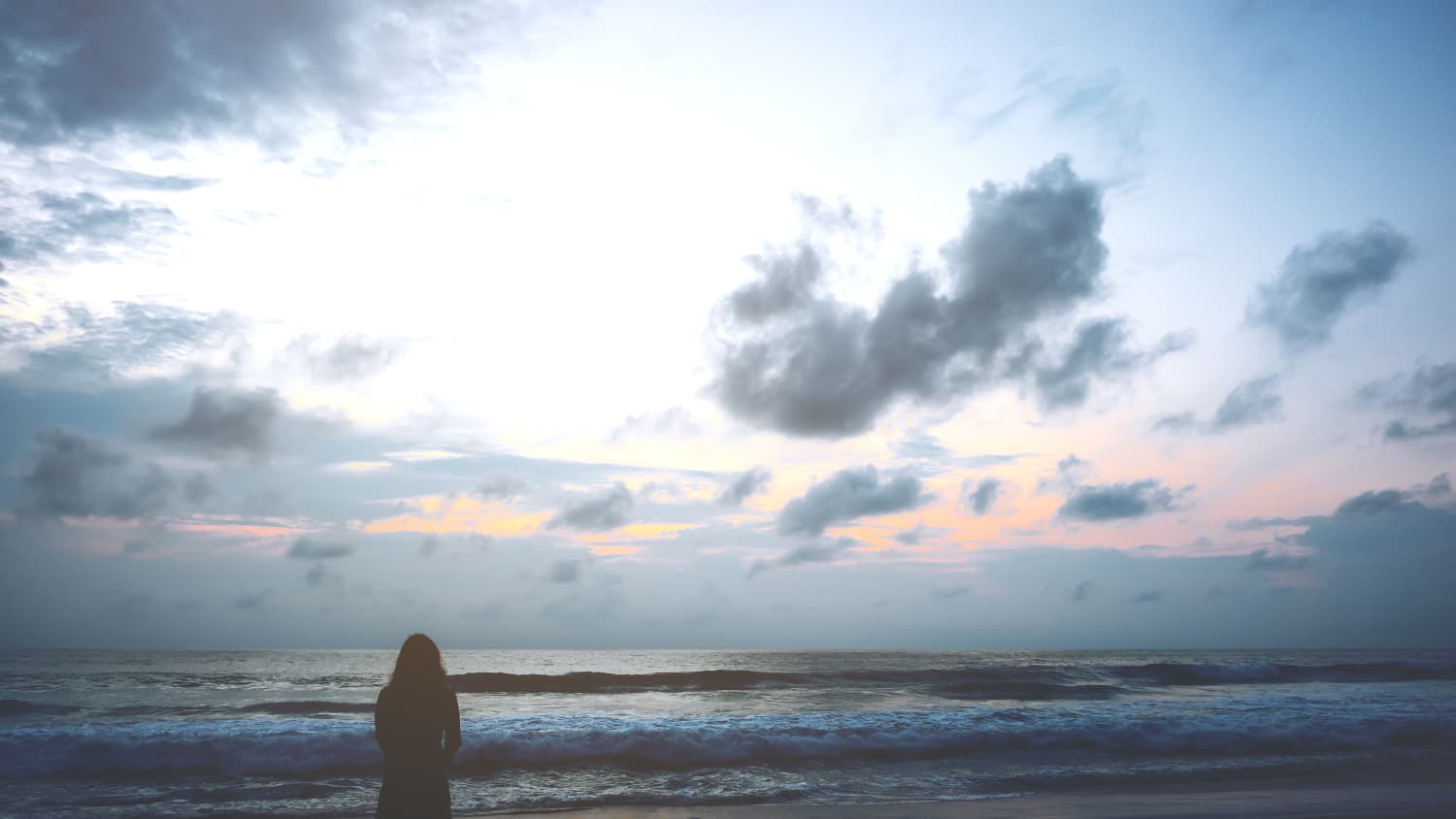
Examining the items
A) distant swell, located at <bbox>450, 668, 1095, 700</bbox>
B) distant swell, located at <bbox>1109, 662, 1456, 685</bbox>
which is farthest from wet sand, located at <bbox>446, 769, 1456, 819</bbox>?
distant swell, located at <bbox>1109, 662, 1456, 685</bbox>

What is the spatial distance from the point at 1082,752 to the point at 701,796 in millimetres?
8965

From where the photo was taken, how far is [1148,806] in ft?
35.0

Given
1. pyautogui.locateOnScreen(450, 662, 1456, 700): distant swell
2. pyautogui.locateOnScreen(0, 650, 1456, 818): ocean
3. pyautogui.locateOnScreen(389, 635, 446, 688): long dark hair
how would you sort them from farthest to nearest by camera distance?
pyautogui.locateOnScreen(450, 662, 1456, 700): distant swell, pyautogui.locateOnScreen(0, 650, 1456, 818): ocean, pyautogui.locateOnScreen(389, 635, 446, 688): long dark hair

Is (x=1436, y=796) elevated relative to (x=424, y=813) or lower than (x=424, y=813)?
lower

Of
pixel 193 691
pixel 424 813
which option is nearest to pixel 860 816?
pixel 424 813

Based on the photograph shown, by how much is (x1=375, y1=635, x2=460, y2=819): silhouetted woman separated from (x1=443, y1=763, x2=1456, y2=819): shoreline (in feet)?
15.4

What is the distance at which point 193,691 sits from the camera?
2872cm

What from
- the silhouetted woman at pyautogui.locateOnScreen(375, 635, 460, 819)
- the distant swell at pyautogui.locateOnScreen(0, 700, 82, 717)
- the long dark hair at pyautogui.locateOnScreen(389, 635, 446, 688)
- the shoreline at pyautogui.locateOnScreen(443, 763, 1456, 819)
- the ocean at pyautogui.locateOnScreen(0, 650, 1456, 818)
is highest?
the long dark hair at pyautogui.locateOnScreen(389, 635, 446, 688)

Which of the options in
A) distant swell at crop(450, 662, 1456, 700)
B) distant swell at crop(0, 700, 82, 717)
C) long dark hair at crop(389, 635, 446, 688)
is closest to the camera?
long dark hair at crop(389, 635, 446, 688)

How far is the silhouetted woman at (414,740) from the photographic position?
6.17 meters

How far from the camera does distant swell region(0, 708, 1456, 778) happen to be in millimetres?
14547

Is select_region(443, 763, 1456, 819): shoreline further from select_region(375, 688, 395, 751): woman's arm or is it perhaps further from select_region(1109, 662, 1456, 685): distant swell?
select_region(1109, 662, 1456, 685): distant swell

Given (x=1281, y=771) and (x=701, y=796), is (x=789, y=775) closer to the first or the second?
(x=701, y=796)

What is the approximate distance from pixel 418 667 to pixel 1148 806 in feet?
33.1
